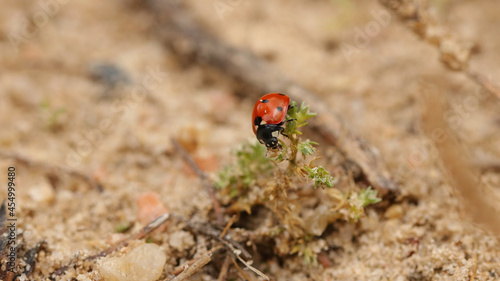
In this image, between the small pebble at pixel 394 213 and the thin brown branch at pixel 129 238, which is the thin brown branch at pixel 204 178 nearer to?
the thin brown branch at pixel 129 238

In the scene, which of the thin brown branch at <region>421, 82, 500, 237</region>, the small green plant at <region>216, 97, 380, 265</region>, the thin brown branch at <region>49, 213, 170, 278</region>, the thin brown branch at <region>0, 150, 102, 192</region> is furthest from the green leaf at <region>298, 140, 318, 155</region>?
the thin brown branch at <region>0, 150, 102, 192</region>

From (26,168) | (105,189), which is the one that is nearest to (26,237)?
(105,189)

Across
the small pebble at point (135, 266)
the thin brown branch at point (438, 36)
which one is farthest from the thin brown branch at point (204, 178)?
the thin brown branch at point (438, 36)

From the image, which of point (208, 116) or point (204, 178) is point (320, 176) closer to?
point (204, 178)

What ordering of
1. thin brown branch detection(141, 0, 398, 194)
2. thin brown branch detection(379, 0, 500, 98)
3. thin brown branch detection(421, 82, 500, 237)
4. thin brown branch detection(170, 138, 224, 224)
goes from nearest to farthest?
thin brown branch detection(421, 82, 500, 237)
thin brown branch detection(170, 138, 224, 224)
thin brown branch detection(141, 0, 398, 194)
thin brown branch detection(379, 0, 500, 98)

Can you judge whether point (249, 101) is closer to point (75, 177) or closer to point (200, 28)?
point (200, 28)

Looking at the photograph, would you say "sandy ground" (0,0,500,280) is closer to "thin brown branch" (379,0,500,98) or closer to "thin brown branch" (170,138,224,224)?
"thin brown branch" (170,138,224,224)
